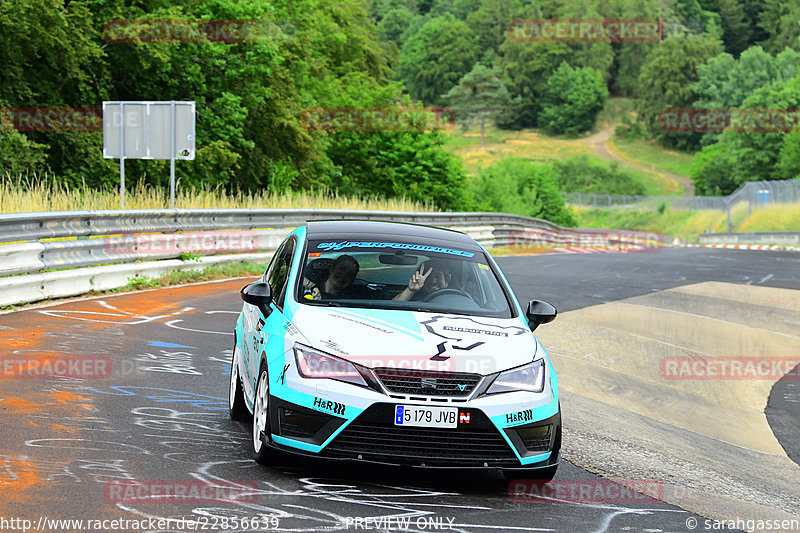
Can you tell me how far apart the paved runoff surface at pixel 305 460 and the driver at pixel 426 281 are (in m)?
1.25

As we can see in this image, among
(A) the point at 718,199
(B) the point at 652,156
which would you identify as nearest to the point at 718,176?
(A) the point at 718,199

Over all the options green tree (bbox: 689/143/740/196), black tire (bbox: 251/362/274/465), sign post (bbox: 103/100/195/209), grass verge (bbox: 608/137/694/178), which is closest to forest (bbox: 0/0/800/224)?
sign post (bbox: 103/100/195/209)

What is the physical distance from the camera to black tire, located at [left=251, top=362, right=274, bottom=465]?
6.28 meters

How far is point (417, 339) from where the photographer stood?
20.6 feet

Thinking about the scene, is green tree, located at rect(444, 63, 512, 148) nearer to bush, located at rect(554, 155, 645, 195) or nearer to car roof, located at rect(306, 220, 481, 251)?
bush, located at rect(554, 155, 645, 195)

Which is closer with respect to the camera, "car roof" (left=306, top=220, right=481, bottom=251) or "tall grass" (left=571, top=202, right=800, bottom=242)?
"car roof" (left=306, top=220, right=481, bottom=251)

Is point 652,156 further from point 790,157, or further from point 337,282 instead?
point 337,282

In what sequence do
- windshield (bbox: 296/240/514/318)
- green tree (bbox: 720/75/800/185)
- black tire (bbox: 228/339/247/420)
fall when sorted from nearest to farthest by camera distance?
1. windshield (bbox: 296/240/514/318)
2. black tire (bbox: 228/339/247/420)
3. green tree (bbox: 720/75/800/185)

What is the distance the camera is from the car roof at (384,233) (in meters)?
7.67

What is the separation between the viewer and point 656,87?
17188 centimetres

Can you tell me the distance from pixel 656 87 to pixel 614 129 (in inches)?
624

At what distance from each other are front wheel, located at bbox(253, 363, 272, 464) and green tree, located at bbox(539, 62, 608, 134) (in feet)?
592

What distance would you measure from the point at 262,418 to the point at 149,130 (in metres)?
16.5

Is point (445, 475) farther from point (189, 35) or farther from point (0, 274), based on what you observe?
point (189, 35)
